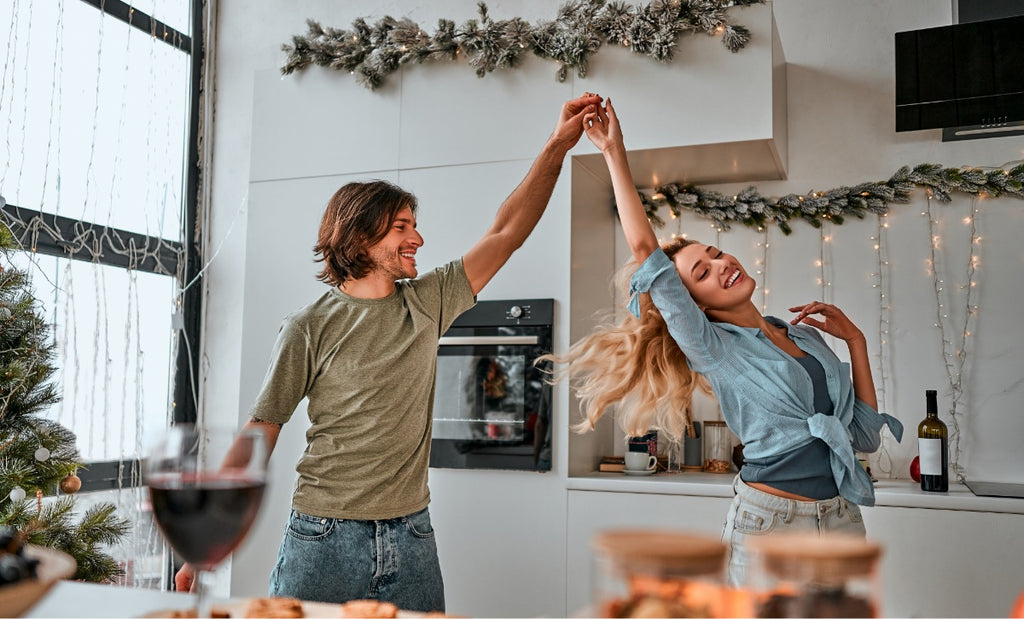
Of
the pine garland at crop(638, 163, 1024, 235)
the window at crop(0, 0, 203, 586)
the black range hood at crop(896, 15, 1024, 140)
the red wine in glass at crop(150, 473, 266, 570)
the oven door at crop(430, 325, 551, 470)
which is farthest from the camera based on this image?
the window at crop(0, 0, 203, 586)

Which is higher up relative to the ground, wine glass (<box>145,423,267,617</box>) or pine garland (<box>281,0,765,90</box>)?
pine garland (<box>281,0,765,90</box>)

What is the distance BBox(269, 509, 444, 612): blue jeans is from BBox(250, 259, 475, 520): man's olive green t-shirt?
1.1 inches

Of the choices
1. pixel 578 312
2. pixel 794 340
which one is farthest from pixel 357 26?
pixel 794 340

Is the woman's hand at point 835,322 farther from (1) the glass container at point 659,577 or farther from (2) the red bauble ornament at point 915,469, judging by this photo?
(1) the glass container at point 659,577

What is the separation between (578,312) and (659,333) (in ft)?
3.24

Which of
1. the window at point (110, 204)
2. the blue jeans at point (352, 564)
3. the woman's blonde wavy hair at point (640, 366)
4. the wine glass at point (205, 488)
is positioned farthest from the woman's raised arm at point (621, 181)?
the window at point (110, 204)

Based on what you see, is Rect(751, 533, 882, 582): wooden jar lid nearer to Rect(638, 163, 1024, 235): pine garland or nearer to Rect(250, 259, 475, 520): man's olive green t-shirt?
Rect(250, 259, 475, 520): man's olive green t-shirt

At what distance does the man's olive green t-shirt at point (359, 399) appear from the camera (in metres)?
1.61

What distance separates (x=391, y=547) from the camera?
1591 millimetres

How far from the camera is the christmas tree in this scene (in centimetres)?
221

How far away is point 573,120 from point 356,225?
1.70 ft

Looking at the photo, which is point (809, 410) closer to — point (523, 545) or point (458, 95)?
point (523, 545)

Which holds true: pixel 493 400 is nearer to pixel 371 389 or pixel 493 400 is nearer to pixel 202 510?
pixel 371 389

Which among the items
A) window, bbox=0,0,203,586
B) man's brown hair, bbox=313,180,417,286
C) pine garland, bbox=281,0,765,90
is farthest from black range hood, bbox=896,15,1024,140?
window, bbox=0,0,203,586
